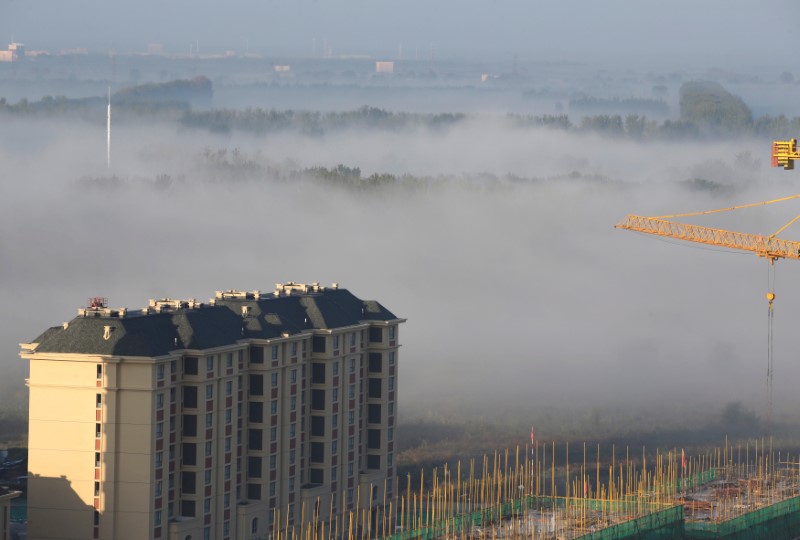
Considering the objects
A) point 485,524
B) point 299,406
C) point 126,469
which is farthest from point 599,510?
point 126,469

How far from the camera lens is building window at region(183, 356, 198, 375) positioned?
4596 inches

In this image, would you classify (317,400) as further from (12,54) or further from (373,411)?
(12,54)

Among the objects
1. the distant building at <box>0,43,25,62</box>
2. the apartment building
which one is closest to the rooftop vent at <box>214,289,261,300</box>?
the apartment building

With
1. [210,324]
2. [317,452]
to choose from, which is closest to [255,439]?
[210,324]

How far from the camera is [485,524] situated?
13275 cm

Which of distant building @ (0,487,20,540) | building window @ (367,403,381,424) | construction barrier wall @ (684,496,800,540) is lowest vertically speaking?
construction barrier wall @ (684,496,800,540)

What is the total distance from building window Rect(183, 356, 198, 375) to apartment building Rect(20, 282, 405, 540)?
0.07m

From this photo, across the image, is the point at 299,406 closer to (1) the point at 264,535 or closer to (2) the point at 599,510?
(1) the point at 264,535

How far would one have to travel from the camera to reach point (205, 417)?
118 metres

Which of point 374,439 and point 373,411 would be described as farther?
point 373,411

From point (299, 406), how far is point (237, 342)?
30.0 ft

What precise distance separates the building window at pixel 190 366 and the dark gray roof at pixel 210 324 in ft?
2.27

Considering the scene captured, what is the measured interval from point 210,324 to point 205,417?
6058 millimetres

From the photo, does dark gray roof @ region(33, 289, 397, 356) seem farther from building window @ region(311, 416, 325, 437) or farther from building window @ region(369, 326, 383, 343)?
building window @ region(311, 416, 325, 437)
